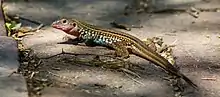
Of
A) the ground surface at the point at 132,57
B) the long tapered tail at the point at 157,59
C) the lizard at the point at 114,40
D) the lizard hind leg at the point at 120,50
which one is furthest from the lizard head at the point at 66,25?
the long tapered tail at the point at 157,59

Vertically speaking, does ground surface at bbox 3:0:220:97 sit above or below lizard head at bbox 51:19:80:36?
below

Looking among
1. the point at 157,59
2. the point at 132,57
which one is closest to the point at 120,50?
the point at 132,57

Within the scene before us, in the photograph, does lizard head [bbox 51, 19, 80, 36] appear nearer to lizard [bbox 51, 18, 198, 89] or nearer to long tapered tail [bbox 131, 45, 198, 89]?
lizard [bbox 51, 18, 198, 89]

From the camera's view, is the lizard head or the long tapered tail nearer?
the long tapered tail

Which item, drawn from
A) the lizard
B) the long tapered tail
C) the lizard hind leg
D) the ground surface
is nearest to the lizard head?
the lizard

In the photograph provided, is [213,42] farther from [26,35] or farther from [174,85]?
[26,35]

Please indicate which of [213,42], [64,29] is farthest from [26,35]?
[213,42]

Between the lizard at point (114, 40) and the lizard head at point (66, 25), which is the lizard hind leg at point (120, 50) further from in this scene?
the lizard head at point (66, 25)

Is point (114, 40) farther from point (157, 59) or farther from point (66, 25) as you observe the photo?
point (157, 59)
